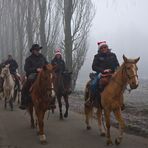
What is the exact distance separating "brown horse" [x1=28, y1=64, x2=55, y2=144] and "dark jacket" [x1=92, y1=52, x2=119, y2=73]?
1412mm

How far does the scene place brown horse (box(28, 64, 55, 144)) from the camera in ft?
33.1

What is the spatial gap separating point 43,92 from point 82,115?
501 centimetres

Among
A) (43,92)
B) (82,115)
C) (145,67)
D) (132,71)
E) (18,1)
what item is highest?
(18,1)

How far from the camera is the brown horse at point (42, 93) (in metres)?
10.1

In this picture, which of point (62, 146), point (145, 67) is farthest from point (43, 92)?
point (145, 67)

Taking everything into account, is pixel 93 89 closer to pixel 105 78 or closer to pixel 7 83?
pixel 105 78

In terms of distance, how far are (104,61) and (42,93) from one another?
183 cm

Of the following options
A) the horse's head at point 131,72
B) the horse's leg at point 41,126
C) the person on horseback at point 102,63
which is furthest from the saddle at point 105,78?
the horse's leg at point 41,126

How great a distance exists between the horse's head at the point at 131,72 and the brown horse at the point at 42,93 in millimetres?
1855

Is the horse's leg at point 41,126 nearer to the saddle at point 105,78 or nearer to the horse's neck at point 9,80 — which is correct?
the saddle at point 105,78

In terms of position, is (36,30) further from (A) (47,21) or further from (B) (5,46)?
(B) (5,46)

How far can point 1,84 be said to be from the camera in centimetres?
1973

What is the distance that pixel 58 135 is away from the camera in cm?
1116

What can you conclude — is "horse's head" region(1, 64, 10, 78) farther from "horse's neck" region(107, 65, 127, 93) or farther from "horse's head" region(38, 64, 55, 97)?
"horse's neck" region(107, 65, 127, 93)
